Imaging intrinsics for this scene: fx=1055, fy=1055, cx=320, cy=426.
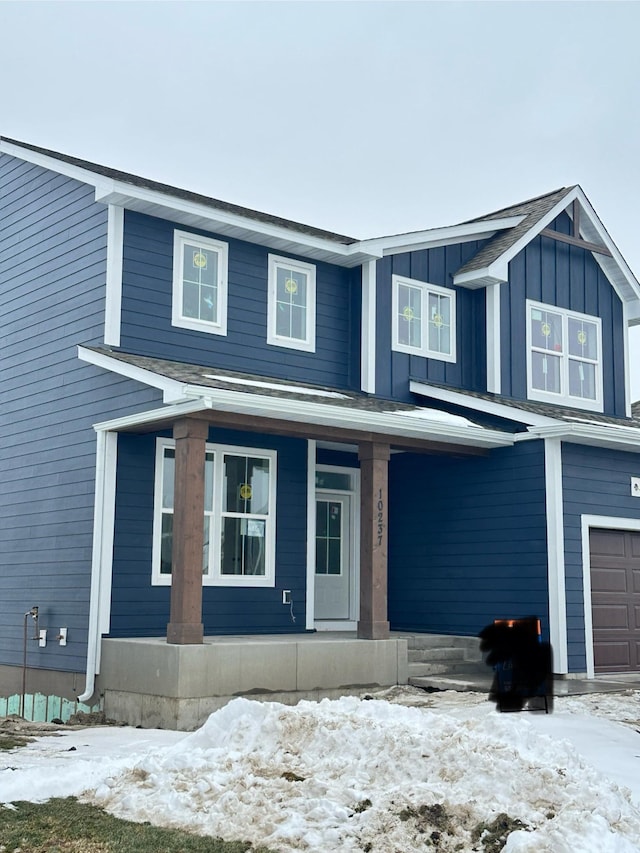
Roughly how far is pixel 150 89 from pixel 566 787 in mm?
37765

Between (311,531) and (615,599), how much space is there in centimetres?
422

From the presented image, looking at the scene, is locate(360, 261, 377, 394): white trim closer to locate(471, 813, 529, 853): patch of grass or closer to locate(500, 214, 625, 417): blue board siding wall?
locate(500, 214, 625, 417): blue board siding wall

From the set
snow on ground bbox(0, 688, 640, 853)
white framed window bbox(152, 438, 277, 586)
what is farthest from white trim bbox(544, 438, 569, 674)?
snow on ground bbox(0, 688, 640, 853)

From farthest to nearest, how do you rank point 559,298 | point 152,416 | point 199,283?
point 559,298, point 199,283, point 152,416

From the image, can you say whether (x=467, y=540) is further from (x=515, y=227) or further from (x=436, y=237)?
(x=515, y=227)

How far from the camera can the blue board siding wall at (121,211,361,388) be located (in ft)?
43.2

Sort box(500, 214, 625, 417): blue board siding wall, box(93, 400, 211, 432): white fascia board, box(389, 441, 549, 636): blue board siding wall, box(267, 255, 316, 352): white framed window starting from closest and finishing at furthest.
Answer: box(93, 400, 211, 432): white fascia board, box(389, 441, 549, 636): blue board siding wall, box(267, 255, 316, 352): white framed window, box(500, 214, 625, 417): blue board siding wall

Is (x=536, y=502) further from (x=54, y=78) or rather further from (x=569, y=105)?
(x=54, y=78)

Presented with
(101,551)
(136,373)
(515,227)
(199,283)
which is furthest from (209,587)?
(515,227)

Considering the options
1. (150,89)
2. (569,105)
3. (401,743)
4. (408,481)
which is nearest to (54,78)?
(150,89)

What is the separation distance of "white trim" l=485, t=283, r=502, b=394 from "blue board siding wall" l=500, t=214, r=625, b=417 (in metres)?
0.13

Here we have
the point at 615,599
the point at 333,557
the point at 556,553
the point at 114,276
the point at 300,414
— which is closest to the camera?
the point at 300,414

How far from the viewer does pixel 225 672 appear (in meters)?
10.9

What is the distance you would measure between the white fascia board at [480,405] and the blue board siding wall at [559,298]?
1482 mm
